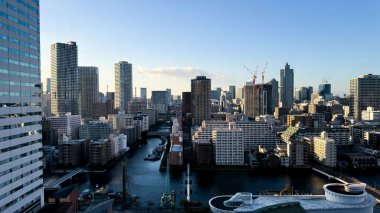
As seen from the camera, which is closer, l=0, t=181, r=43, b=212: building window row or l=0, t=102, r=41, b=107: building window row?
l=0, t=181, r=43, b=212: building window row

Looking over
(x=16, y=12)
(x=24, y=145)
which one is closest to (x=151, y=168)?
(x=24, y=145)

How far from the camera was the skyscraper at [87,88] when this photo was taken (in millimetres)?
84812

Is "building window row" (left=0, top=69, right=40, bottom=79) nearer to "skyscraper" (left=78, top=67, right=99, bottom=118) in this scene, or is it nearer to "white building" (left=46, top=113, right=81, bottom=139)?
"white building" (left=46, top=113, right=81, bottom=139)

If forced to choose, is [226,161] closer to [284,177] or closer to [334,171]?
[284,177]

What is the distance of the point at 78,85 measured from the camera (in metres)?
83.4

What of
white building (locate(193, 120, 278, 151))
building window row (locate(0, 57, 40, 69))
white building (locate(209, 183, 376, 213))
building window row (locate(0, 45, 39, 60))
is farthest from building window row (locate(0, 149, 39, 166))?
white building (locate(193, 120, 278, 151))

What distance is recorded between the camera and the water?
2614cm

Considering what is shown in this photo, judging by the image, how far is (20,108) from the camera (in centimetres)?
1451

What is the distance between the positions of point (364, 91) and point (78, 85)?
6331 centimetres

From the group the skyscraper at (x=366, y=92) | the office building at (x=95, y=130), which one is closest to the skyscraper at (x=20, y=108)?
the office building at (x=95, y=130)

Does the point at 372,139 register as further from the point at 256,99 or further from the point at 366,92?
the point at 256,99

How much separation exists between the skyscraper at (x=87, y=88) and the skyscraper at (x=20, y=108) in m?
70.2

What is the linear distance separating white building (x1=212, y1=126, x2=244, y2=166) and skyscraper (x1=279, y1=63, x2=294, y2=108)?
284 ft

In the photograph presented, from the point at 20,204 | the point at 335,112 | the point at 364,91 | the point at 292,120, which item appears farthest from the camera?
the point at 335,112
